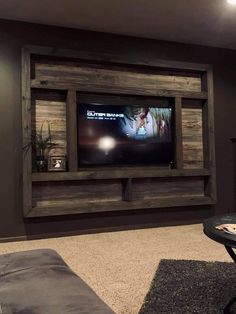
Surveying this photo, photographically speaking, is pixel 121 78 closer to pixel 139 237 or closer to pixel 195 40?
pixel 195 40

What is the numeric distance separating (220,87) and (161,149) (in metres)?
1.28

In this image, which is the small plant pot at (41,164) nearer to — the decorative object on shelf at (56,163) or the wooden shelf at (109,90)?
the decorative object on shelf at (56,163)

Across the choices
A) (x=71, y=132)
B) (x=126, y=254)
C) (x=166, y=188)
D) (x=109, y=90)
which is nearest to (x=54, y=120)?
(x=71, y=132)

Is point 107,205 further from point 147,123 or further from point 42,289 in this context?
point 42,289

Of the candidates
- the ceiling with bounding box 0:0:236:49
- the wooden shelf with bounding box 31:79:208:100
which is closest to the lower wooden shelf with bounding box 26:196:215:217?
the wooden shelf with bounding box 31:79:208:100

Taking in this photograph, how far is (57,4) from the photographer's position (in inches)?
132

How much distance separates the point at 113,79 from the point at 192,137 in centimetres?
132

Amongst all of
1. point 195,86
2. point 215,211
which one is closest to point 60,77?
point 195,86

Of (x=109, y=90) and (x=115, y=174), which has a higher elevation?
(x=109, y=90)

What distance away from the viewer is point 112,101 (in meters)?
4.14

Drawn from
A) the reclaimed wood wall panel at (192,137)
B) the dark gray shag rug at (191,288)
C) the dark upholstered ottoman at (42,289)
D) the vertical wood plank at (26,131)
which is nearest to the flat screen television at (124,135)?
the reclaimed wood wall panel at (192,137)

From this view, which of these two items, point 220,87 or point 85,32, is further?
point 220,87

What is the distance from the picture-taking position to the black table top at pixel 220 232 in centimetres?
148

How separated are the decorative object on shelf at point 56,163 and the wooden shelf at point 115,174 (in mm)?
92
